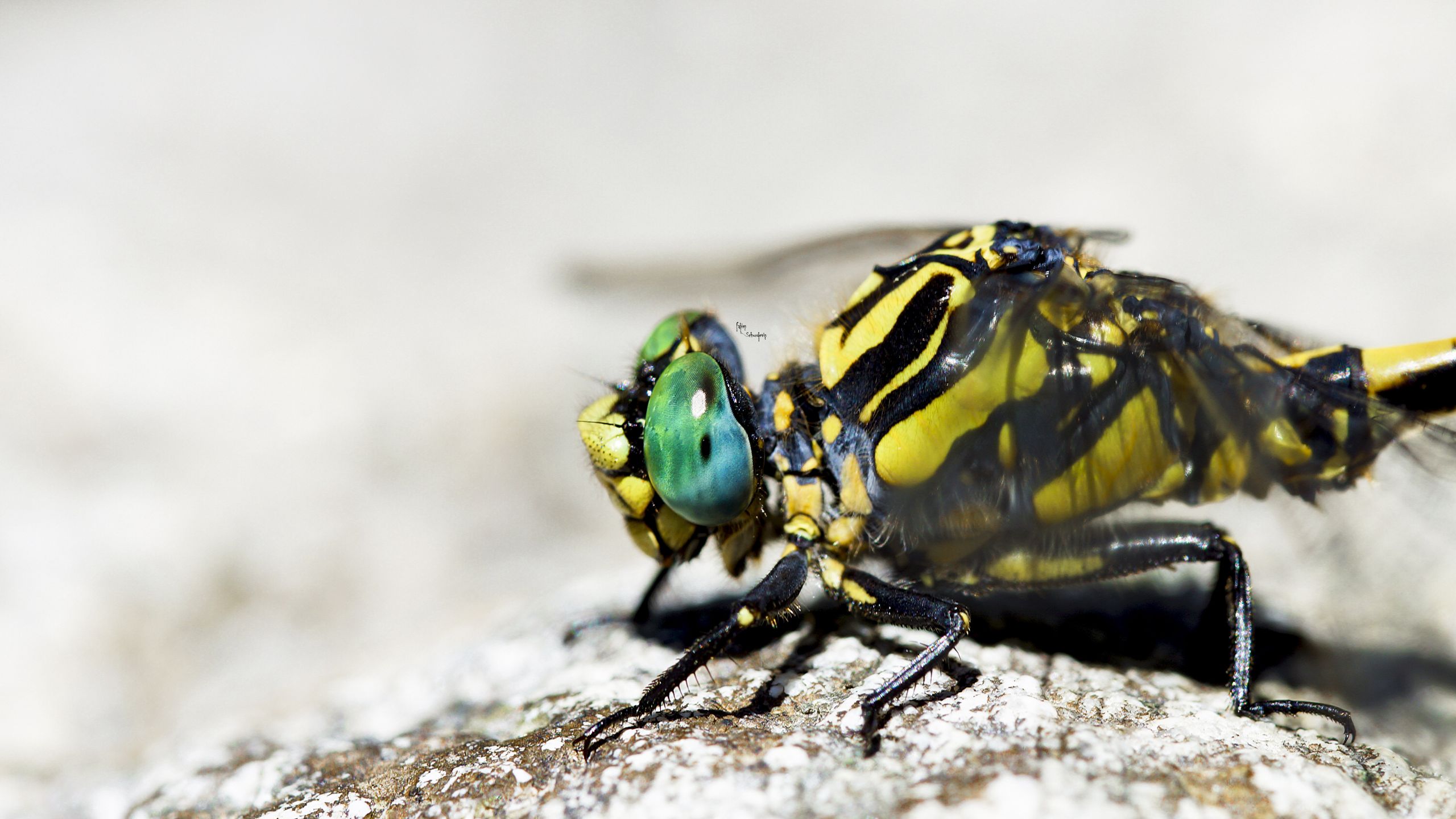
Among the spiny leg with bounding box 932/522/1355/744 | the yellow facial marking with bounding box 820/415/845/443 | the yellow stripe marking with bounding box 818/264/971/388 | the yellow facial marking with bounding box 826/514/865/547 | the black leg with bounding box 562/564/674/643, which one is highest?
the yellow stripe marking with bounding box 818/264/971/388

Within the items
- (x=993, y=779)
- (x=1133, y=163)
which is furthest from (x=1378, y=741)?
(x=1133, y=163)

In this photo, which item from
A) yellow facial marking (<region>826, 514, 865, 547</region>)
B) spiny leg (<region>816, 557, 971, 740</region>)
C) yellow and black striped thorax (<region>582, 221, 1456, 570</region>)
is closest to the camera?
spiny leg (<region>816, 557, 971, 740</region>)

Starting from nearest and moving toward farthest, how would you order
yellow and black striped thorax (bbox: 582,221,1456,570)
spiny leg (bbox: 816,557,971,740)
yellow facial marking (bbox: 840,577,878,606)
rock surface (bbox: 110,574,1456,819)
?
rock surface (bbox: 110,574,1456,819) < spiny leg (bbox: 816,557,971,740) < yellow facial marking (bbox: 840,577,878,606) < yellow and black striped thorax (bbox: 582,221,1456,570)

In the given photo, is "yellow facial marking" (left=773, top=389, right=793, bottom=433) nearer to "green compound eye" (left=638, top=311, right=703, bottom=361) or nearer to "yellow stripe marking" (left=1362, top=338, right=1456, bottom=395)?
"green compound eye" (left=638, top=311, right=703, bottom=361)

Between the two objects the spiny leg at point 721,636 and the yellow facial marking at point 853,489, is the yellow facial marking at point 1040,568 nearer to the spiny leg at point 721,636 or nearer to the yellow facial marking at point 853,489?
the yellow facial marking at point 853,489

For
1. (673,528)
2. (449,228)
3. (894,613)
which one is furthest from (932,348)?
(449,228)

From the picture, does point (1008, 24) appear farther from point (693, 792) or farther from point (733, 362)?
point (693, 792)

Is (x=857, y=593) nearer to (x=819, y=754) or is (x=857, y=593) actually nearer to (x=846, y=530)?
(x=846, y=530)

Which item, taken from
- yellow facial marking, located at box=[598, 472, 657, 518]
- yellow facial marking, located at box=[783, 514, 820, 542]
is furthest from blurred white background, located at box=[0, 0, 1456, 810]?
yellow facial marking, located at box=[783, 514, 820, 542]
